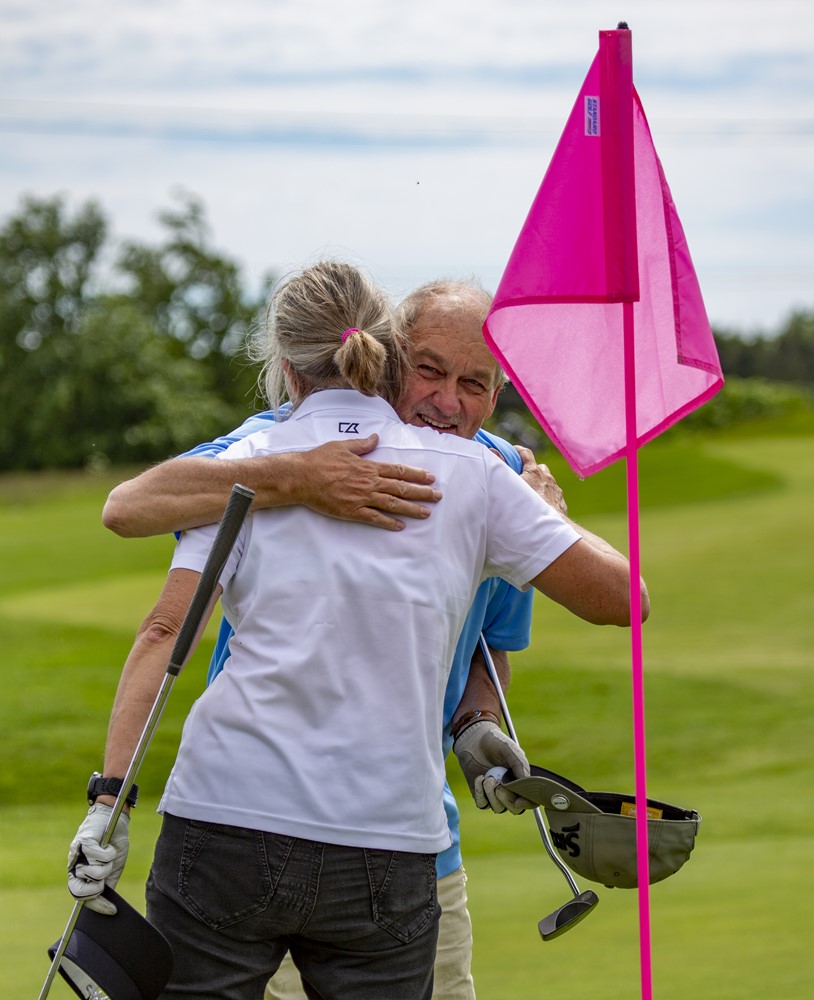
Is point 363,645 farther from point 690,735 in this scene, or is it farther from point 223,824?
point 690,735

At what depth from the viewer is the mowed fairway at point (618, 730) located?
4.28 m

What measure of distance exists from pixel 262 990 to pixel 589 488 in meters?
21.2

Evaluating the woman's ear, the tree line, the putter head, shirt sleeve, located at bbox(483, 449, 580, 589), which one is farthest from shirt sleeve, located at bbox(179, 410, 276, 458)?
the tree line

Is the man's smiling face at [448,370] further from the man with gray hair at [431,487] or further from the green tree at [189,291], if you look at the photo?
the green tree at [189,291]

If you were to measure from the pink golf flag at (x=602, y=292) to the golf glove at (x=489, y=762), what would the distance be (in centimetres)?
50

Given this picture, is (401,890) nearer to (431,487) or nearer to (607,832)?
(607,832)

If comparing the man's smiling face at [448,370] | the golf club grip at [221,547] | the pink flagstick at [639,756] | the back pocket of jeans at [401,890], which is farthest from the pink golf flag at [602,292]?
the back pocket of jeans at [401,890]

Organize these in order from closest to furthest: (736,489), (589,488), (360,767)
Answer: (360,767), (736,489), (589,488)

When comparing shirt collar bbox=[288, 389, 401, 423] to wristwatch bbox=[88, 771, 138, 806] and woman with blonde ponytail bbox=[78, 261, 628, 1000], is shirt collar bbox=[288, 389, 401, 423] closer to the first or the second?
woman with blonde ponytail bbox=[78, 261, 628, 1000]

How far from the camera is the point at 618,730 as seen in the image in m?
10.4

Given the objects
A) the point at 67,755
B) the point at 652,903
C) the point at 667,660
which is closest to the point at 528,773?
the point at 652,903

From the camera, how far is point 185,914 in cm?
197

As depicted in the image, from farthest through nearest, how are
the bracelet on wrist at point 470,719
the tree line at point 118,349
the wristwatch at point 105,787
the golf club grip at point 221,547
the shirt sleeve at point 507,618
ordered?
the tree line at point 118,349 < the shirt sleeve at point 507,618 < the bracelet on wrist at point 470,719 < the wristwatch at point 105,787 < the golf club grip at point 221,547

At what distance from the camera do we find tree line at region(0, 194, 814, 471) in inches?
1859
